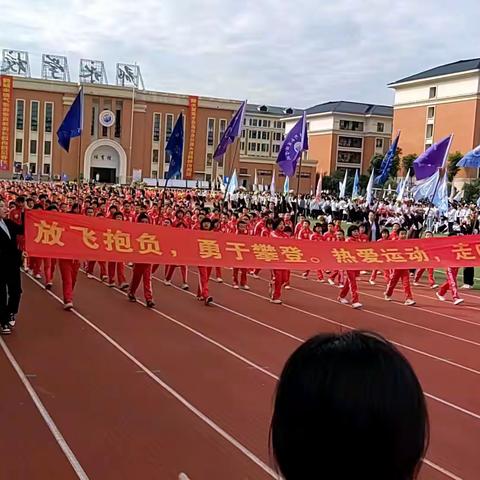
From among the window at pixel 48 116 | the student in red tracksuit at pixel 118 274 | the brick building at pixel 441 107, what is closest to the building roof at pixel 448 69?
the brick building at pixel 441 107

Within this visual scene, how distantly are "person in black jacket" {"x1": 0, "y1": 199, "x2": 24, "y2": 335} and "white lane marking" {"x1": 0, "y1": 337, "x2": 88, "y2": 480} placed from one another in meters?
0.87

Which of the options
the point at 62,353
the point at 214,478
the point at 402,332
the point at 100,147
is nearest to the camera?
the point at 214,478

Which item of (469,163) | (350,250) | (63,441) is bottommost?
(63,441)

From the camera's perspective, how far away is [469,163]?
16.9 metres

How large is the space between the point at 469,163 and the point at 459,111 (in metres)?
57.2

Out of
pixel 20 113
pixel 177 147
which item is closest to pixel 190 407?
pixel 177 147

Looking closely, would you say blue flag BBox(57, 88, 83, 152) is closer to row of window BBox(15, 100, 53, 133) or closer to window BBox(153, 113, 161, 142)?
row of window BBox(15, 100, 53, 133)

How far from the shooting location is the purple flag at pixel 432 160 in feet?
61.9

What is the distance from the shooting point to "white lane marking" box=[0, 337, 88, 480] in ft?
15.1

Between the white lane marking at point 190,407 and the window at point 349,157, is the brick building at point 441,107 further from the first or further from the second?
the white lane marking at point 190,407

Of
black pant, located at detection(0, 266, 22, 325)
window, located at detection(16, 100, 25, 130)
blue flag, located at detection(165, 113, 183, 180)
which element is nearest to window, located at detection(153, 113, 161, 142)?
window, located at detection(16, 100, 25, 130)

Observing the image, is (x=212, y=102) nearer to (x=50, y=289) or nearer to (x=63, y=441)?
(x=50, y=289)

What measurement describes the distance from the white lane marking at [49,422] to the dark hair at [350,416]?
3592mm

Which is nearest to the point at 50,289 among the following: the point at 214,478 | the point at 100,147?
the point at 214,478
